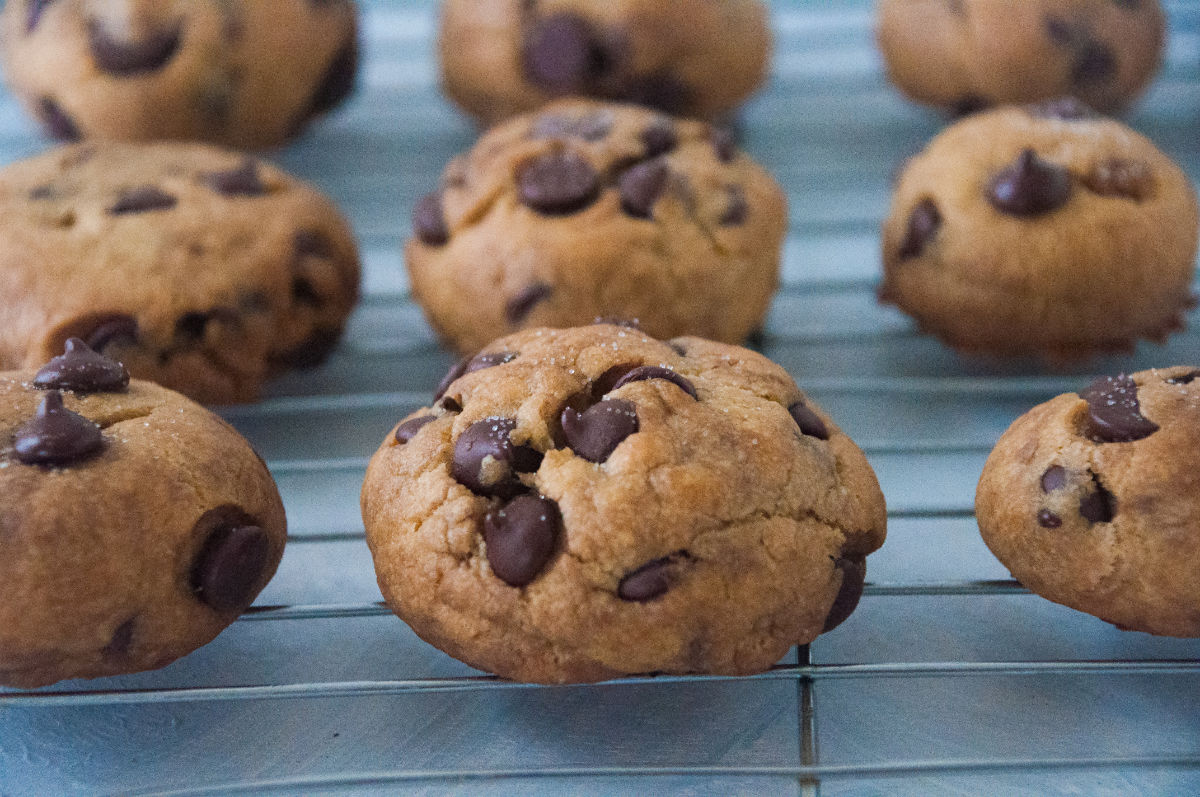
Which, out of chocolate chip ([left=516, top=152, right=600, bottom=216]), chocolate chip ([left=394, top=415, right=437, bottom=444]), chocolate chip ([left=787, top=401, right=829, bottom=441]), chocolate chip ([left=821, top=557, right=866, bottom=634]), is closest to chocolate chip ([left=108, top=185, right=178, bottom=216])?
chocolate chip ([left=516, top=152, right=600, bottom=216])

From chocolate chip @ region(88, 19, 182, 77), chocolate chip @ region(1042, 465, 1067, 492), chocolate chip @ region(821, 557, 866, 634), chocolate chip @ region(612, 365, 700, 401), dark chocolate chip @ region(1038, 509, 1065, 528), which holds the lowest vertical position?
chocolate chip @ region(821, 557, 866, 634)

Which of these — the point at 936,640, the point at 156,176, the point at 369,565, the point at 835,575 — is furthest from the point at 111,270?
the point at 936,640

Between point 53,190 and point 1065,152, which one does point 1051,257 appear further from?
point 53,190

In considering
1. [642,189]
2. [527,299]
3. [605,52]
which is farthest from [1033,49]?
[527,299]

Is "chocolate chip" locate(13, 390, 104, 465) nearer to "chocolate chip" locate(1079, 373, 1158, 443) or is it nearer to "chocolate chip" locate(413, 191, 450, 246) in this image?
"chocolate chip" locate(413, 191, 450, 246)

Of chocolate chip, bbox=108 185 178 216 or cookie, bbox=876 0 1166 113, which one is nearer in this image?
chocolate chip, bbox=108 185 178 216
